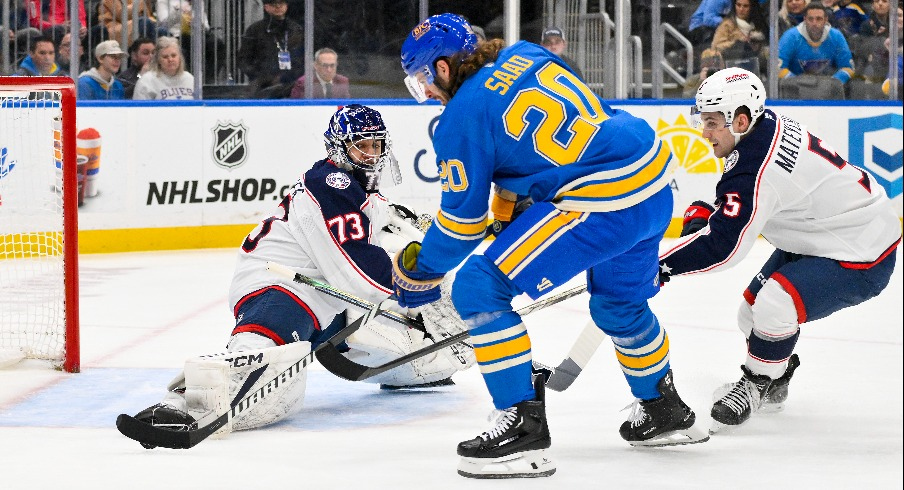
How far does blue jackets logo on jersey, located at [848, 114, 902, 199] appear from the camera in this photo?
8.35m

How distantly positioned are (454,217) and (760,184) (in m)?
0.97

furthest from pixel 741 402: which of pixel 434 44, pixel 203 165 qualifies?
pixel 203 165

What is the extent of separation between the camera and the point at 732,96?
3.43 metres

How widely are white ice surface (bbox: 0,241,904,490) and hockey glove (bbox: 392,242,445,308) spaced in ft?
1.25

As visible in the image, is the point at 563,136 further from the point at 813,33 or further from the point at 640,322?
the point at 813,33

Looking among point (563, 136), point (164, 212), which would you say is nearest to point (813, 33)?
point (164, 212)

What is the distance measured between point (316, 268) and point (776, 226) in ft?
4.10

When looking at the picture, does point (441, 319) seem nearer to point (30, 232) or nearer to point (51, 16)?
point (30, 232)

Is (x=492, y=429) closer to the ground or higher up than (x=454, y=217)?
closer to the ground

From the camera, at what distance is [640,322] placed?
3.11 meters

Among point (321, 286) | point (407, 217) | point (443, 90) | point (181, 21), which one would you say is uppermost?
point (443, 90)

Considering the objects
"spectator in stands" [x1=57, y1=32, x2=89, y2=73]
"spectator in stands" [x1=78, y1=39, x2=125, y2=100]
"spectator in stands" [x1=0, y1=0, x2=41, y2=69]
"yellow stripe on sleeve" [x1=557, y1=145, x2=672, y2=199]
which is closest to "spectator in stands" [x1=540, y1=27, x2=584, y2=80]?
"spectator in stands" [x1=78, y1=39, x2=125, y2=100]

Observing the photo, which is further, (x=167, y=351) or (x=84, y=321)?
(x=84, y=321)

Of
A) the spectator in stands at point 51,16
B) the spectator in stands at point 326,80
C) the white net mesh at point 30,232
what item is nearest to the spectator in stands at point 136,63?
the spectator in stands at point 51,16
